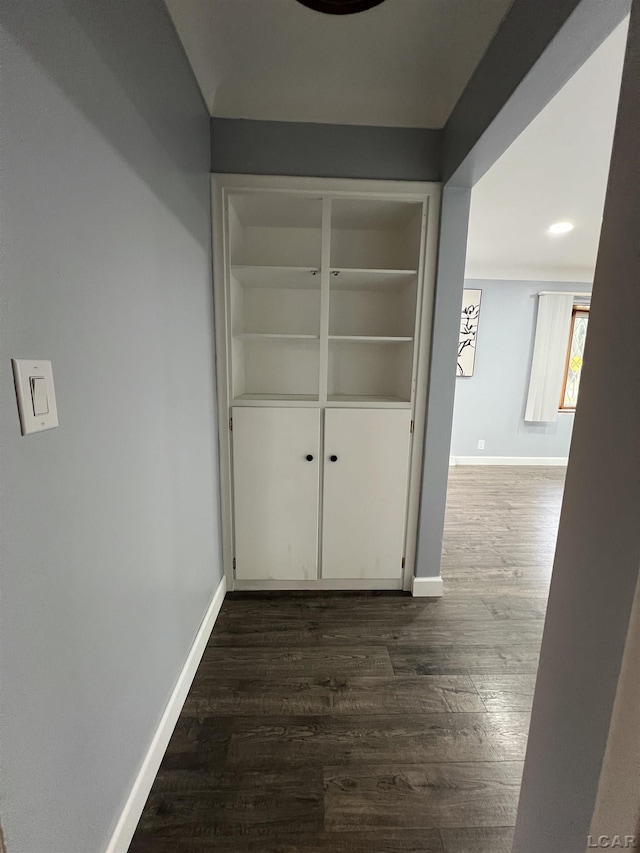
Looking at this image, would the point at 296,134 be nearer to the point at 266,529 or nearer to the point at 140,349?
the point at 140,349

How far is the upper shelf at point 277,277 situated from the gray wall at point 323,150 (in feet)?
1.48

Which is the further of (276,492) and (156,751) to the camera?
(276,492)

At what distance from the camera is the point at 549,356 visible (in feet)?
15.3

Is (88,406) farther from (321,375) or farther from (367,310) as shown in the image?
(367,310)

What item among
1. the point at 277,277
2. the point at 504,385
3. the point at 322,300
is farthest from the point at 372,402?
the point at 504,385

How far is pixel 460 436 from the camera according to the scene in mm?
4887

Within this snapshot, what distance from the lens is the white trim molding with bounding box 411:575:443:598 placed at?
2.06m

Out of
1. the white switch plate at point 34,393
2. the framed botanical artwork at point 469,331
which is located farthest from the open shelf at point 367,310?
the framed botanical artwork at point 469,331

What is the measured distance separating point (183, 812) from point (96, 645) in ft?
2.28

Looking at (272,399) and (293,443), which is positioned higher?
(272,399)

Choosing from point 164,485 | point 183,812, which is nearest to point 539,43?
point 164,485

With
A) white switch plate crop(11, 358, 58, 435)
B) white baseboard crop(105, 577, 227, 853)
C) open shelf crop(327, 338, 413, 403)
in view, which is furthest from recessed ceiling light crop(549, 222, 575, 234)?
white baseboard crop(105, 577, 227, 853)

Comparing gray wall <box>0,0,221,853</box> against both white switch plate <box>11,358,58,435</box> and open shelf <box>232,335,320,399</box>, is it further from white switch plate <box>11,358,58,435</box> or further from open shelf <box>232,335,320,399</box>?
open shelf <box>232,335,320,399</box>

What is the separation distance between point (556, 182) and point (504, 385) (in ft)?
9.25
